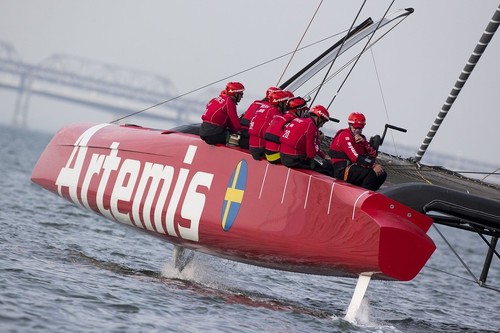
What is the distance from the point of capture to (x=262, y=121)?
781 centimetres

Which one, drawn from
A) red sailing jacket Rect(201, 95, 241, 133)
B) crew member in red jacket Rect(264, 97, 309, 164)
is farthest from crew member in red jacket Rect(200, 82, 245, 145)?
crew member in red jacket Rect(264, 97, 309, 164)

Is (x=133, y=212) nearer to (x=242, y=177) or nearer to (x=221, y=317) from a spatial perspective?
(x=242, y=177)

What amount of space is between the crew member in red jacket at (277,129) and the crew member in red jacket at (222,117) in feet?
1.71

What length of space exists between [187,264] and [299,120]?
2.24 meters

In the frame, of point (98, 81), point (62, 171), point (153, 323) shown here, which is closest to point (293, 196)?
point (153, 323)

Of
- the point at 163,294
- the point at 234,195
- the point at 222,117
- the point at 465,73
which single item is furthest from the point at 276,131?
the point at 465,73

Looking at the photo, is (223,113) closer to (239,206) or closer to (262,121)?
(262,121)

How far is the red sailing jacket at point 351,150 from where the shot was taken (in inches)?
300

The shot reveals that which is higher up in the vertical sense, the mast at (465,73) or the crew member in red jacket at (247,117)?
the mast at (465,73)

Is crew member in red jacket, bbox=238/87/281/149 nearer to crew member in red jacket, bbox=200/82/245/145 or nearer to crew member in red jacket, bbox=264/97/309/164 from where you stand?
crew member in red jacket, bbox=200/82/245/145

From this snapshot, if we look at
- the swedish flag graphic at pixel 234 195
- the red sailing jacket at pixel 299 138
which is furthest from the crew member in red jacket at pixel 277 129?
the swedish flag graphic at pixel 234 195

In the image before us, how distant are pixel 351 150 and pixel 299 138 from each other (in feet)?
1.54

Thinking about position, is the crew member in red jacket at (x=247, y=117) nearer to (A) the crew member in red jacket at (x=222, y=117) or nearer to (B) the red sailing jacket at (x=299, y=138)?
(A) the crew member in red jacket at (x=222, y=117)

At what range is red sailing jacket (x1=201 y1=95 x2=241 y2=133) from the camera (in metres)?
8.06
